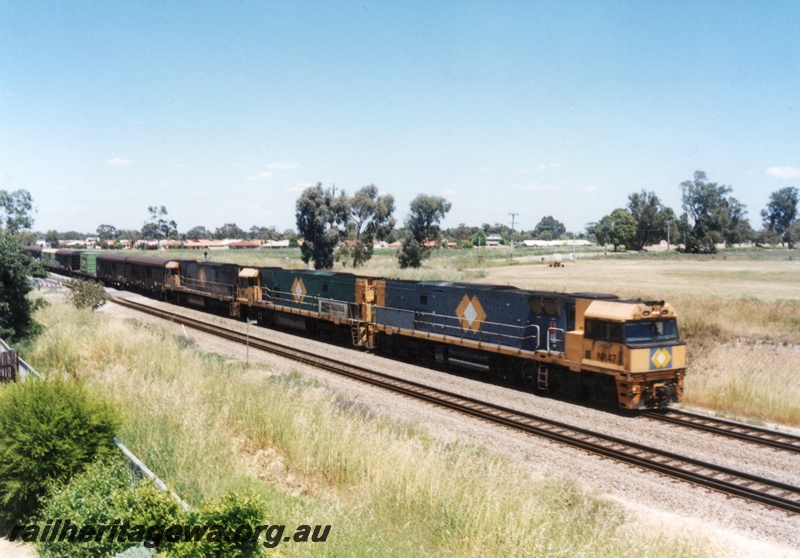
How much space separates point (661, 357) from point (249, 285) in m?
23.0

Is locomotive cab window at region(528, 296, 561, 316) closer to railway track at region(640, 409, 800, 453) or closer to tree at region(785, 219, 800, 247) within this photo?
railway track at region(640, 409, 800, 453)

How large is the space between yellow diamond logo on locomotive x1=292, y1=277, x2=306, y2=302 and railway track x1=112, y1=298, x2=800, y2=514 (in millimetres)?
8935

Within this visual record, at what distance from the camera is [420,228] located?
6438 cm

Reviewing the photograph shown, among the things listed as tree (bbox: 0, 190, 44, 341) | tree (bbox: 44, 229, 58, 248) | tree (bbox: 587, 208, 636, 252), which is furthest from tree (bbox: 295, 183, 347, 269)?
tree (bbox: 44, 229, 58, 248)

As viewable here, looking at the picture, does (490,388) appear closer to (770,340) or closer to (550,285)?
(770,340)

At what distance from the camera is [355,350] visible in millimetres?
24812

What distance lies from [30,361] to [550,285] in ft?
131

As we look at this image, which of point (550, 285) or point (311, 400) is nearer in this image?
point (311, 400)

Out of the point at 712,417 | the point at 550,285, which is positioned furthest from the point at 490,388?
the point at 550,285

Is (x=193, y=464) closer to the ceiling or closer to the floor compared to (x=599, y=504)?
closer to the ceiling

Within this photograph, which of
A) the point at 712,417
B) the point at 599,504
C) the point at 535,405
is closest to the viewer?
the point at 599,504

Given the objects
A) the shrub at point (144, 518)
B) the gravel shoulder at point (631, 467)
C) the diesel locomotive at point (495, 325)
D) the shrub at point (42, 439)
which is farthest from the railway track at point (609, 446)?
the shrub at point (42, 439)

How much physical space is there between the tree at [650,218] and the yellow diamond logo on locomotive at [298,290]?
11029 centimetres

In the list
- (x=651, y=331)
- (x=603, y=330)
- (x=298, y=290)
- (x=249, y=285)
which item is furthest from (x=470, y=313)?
(x=249, y=285)
